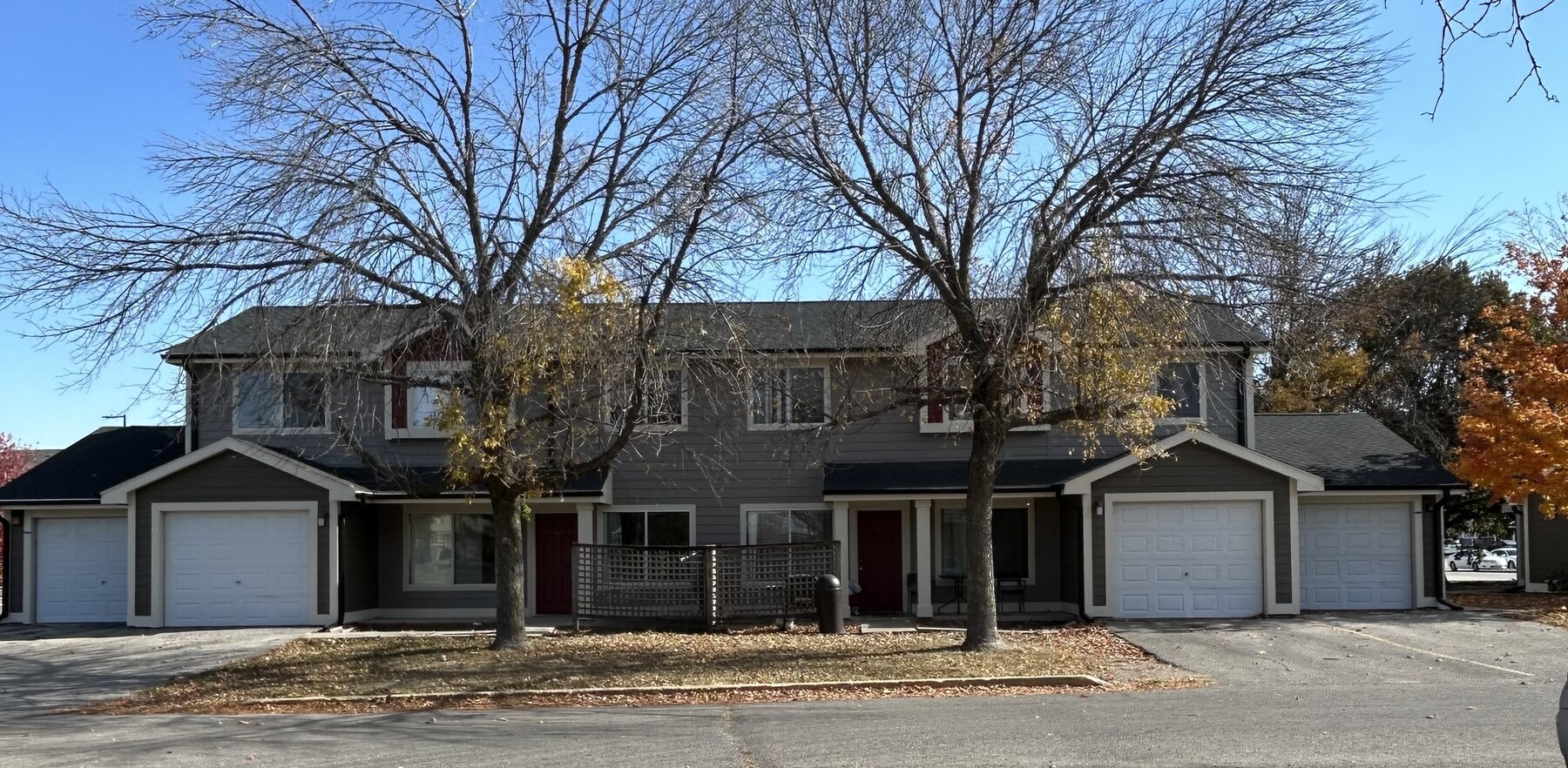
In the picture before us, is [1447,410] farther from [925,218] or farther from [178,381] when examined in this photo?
[178,381]

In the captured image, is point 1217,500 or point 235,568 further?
point 235,568

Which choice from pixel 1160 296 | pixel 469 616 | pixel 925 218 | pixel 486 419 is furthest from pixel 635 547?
pixel 1160 296

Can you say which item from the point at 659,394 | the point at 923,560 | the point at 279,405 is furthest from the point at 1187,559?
the point at 279,405

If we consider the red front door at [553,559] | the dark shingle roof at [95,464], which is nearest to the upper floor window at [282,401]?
the dark shingle roof at [95,464]

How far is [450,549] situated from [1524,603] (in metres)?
20.1

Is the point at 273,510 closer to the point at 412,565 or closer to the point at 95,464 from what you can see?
the point at 412,565

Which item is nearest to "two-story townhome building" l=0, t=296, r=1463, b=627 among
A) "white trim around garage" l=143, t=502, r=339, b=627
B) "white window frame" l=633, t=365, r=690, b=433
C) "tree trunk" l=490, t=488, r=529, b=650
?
"white trim around garage" l=143, t=502, r=339, b=627

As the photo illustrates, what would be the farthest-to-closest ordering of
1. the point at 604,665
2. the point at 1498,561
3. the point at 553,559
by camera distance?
the point at 1498,561 < the point at 553,559 < the point at 604,665

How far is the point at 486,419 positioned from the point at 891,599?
10.7 meters

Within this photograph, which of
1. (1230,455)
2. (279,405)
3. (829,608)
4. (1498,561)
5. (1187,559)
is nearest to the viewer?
(829,608)

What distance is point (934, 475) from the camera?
24.0m

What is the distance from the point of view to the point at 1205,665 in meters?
17.4

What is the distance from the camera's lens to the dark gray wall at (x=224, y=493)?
2303 cm

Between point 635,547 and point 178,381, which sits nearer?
point 178,381
